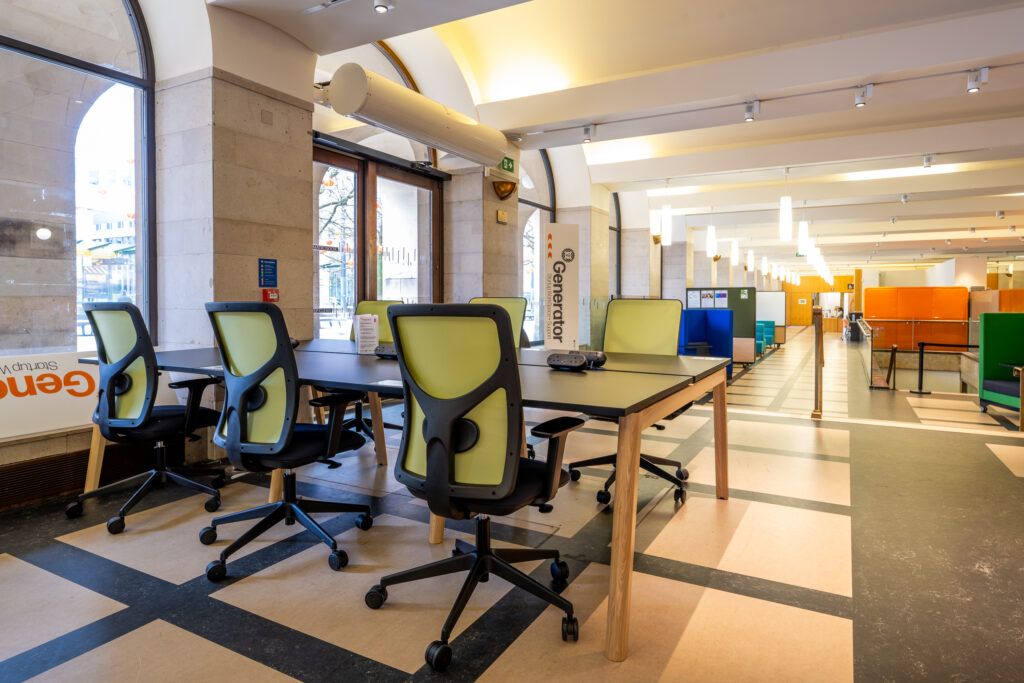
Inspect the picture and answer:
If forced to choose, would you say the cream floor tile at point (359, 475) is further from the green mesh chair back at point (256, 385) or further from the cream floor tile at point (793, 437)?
the cream floor tile at point (793, 437)

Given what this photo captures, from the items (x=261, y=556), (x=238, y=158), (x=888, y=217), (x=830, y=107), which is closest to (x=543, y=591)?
(x=261, y=556)

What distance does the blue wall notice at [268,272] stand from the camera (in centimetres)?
447

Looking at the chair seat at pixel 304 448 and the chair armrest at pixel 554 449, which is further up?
the chair armrest at pixel 554 449

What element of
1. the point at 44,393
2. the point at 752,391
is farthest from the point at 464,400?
the point at 752,391

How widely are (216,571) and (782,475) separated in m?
3.28

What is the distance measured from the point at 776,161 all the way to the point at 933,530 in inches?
239

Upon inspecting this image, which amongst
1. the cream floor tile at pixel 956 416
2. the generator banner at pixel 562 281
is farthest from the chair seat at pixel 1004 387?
the generator banner at pixel 562 281

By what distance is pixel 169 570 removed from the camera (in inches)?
100

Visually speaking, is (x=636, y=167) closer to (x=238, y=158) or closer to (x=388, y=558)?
(x=238, y=158)

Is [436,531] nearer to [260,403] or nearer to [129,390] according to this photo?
[260,403]

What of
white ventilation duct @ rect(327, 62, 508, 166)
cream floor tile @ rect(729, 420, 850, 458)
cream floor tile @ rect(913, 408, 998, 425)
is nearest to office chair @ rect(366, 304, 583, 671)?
white ventilation duct @ rect(327, 62, 508, 166)

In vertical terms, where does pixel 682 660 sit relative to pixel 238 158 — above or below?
below

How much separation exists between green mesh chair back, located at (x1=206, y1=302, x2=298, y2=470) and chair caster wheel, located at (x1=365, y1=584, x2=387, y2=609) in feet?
2.27

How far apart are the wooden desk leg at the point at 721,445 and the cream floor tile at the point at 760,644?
1.18 m
